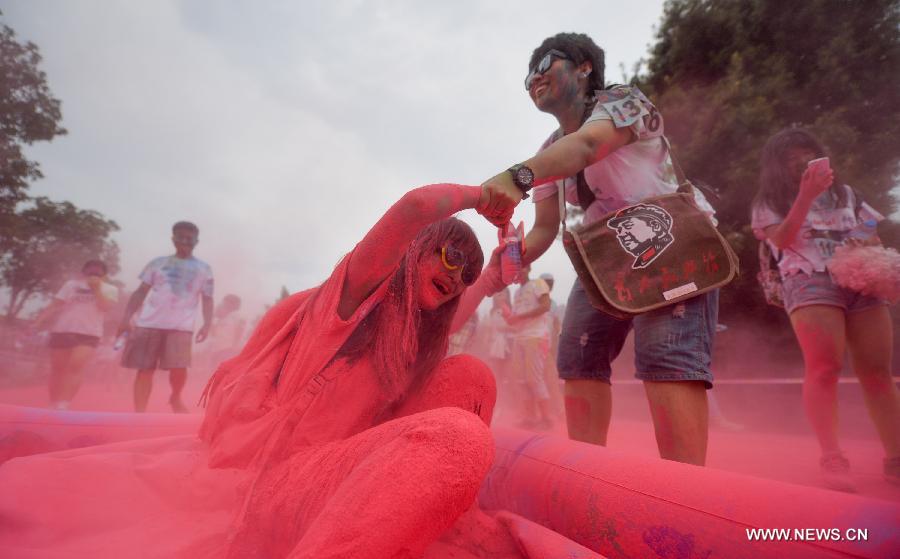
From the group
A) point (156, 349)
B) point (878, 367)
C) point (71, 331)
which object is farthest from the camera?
point (71, 331)

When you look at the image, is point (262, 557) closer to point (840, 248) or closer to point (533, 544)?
point (533, 544)

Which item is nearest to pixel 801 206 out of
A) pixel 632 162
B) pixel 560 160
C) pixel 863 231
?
pixel 863 231

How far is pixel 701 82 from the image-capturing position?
8273 mm

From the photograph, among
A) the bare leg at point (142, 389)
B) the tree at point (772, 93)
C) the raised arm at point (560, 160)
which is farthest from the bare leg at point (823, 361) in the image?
the bare leg at point (142, 389)

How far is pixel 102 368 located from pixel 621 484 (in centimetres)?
1279

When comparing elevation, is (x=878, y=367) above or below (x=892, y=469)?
above

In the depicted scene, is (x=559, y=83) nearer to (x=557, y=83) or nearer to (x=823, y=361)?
(x=557, y=83)

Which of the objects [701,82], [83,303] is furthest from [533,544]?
[701,82]

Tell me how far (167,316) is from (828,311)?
5.62 meters

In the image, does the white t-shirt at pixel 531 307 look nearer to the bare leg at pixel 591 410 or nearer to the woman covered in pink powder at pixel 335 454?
the bare leg at pixel 591 410

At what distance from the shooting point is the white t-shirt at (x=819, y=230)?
2.57m

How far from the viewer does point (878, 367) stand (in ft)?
7.84

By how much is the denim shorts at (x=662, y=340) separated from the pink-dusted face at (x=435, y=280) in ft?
2.30

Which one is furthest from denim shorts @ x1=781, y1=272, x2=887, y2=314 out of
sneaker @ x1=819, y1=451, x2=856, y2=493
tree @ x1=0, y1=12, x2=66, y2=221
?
tree @ x1=0, y1=12, x2=66, y2=221
